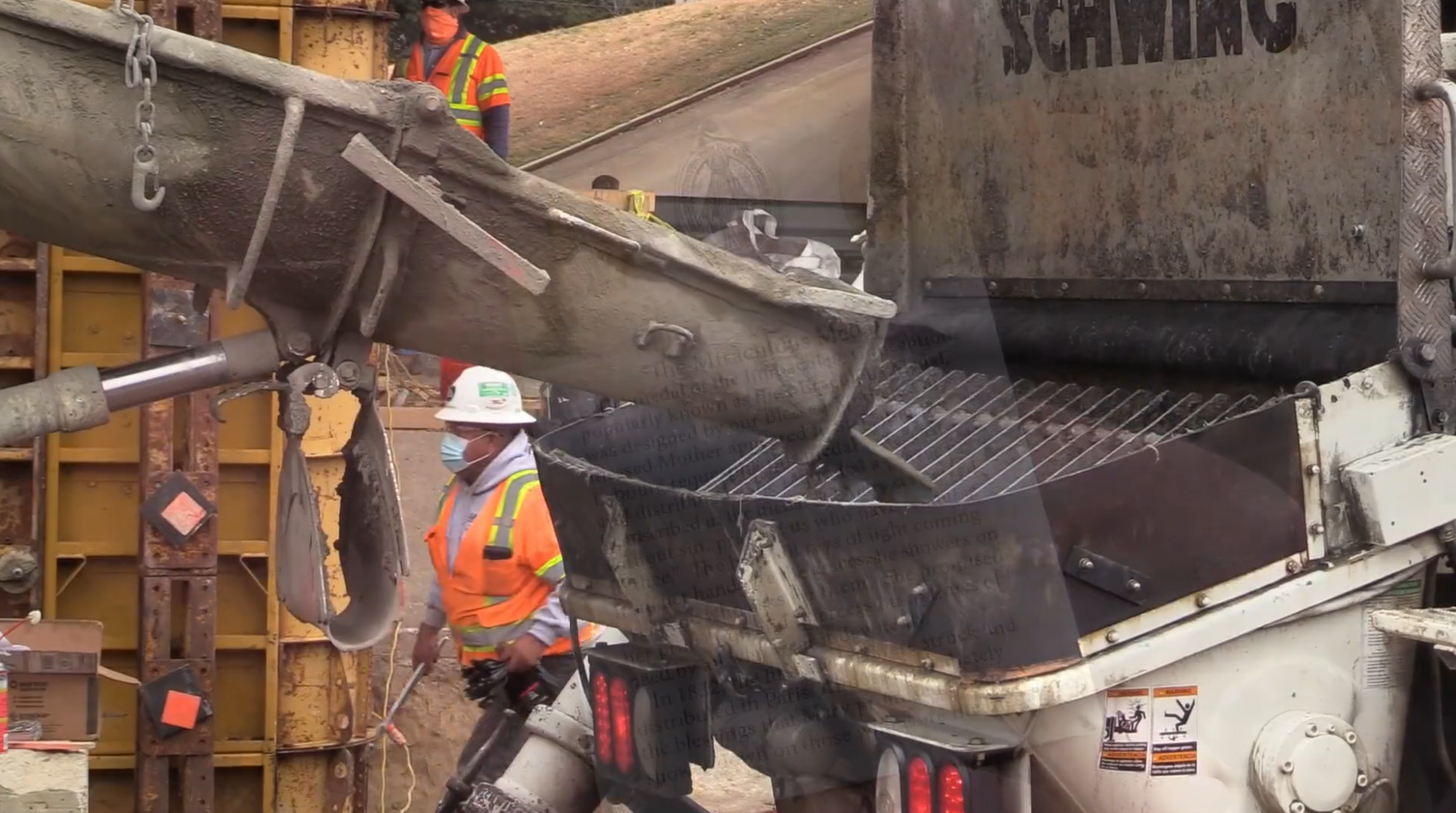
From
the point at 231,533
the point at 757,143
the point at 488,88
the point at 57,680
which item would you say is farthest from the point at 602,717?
the point at 757,143

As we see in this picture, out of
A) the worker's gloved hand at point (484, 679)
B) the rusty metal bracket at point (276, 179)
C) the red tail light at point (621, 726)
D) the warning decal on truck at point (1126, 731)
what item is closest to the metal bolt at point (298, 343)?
the rusty metal bracket at point (276, 179)

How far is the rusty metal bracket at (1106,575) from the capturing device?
2.64m

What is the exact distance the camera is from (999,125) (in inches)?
157

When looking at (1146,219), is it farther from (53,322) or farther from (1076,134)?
(53,322)

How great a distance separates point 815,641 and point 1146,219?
1.22 metres

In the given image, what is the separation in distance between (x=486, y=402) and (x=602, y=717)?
6.46 ft

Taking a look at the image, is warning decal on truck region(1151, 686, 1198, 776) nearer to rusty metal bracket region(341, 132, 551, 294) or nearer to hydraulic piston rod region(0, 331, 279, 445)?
rusty metal bracket region(341, 132, 551, 294)

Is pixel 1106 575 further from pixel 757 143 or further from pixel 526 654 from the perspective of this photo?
Result: pixel 757 143

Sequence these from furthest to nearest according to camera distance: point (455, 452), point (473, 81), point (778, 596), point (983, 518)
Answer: point (473, 81) < point (455, 452) < point (778, 596) < point (983, 518)

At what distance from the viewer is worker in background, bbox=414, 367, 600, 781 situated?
525cm

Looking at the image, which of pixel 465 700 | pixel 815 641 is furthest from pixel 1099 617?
pixel 465 700

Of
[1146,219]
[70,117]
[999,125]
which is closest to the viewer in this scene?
[70,117]

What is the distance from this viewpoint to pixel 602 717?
3.60 metres

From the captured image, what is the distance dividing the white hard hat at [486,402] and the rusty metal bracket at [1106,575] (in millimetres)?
2967
